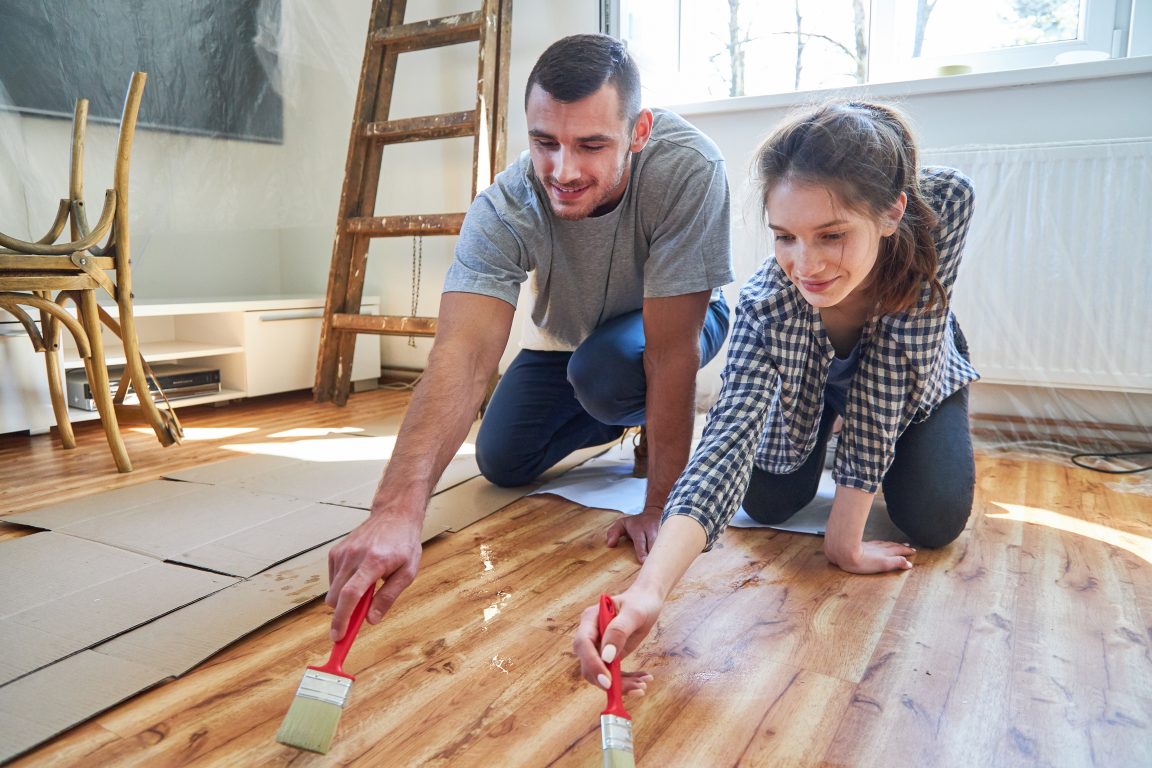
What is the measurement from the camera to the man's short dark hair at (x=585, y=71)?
1.05 meters

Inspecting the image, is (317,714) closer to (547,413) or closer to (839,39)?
(547,413)

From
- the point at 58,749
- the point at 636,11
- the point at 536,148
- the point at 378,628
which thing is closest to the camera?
the point at 58,749

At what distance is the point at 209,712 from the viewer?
774mm

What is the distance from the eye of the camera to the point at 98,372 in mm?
1692

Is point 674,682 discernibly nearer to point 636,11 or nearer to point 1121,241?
point 1121,241

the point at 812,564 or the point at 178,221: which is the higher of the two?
the point at 178,221

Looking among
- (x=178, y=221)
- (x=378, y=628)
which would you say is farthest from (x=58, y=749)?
(x=178, y=221)

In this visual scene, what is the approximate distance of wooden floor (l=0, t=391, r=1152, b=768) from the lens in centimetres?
72

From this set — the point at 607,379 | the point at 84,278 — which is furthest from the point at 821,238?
the point at 84,278

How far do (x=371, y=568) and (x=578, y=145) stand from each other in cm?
61

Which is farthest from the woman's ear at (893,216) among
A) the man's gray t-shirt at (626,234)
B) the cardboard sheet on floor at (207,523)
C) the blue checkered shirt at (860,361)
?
→ the cardboard sheet on floor at (207,523)

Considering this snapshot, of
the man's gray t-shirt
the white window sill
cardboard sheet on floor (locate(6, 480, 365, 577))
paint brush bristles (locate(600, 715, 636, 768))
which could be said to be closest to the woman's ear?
the man's gray t-shirt

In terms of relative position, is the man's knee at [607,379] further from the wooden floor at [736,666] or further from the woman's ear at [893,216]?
the woman's ear at [893,216]

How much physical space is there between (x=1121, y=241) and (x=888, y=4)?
830 millimetres
